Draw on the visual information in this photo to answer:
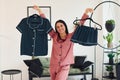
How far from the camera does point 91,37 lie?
3.59m

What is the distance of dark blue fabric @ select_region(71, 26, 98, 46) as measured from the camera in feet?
11.7

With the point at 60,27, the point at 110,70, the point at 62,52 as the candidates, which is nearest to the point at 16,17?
the point at 60,27

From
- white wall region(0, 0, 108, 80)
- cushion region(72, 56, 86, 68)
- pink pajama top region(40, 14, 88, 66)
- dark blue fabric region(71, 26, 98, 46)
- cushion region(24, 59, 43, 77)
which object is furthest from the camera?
white wall region(0, 0, 108, 80)

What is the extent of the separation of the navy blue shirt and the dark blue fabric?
1.60 feet

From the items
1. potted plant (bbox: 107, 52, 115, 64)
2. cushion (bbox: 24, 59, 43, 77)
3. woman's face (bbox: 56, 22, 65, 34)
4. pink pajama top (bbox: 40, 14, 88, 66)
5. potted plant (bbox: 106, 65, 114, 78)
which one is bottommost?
potted plant (bbox: 106, 65, 114, 78)

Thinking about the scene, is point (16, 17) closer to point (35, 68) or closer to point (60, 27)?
point (35, 68)

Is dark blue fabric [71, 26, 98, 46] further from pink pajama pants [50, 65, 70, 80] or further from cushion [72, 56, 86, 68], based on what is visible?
cushion [72, 56, 86, 68]

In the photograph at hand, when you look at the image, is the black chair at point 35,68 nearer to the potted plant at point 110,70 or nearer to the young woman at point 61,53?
the young woman at point 61,53

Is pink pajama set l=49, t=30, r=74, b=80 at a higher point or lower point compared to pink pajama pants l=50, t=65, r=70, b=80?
higher

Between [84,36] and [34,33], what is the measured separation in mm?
853

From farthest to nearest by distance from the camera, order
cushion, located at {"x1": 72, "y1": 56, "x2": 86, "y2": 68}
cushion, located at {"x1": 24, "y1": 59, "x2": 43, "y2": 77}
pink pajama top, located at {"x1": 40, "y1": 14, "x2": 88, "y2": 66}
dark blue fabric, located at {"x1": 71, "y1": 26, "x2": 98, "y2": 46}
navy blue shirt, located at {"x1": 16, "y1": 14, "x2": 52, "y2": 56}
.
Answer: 1. cushion, located at {"x1": 72, "y1": 56, "x2": 86, "y2": 68}
2. cushion, located at {"x1": 24, "y1": 59, "x2": 43, "y2": 77}
3. navy blue shirt, located at {"x1": 16, "y1": 14, "x2": 52, "y2": 56}
4. pink pajama top, located at {"x1": 40, "y1": 14, "x2": 88, "y2": 66}
5. dark blue fabric, located at {"x1": 71, "y1": 26, "x2": 98, "y2": 46}

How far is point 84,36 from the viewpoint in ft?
11.8

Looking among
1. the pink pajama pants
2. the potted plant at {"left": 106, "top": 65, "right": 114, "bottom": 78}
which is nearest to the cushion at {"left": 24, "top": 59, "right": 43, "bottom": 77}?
the pink pajama pants

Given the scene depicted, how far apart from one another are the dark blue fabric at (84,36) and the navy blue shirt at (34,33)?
49 cm
